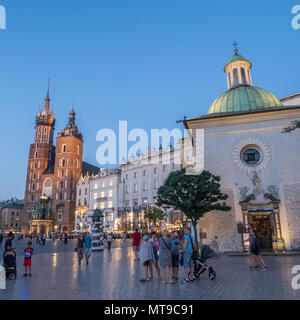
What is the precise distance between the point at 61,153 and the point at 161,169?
4111cm

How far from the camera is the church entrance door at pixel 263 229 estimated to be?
752 inches

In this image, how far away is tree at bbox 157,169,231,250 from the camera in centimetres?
1762

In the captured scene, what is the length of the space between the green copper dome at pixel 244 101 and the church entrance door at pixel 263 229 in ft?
29.3

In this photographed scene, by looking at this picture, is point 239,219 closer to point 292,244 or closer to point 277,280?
point 292,244

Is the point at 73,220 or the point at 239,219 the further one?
the point at 73,220

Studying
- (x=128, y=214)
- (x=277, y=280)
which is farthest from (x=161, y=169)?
(x=277, y=280)

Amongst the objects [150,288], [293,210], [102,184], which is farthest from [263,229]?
Answer: [102,184]

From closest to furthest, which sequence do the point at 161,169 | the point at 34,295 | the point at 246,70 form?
the point at 34,295, the point at 246,70, the point at 161,169

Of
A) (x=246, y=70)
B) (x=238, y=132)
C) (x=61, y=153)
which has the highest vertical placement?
(x=61, y=153)

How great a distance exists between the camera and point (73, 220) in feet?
241

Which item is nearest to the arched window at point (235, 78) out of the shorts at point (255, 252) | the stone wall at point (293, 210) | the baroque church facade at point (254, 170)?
the baroque church facade at point (254, 170)

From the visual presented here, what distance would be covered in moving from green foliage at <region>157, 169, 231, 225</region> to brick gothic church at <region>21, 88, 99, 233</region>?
60934 millimetres

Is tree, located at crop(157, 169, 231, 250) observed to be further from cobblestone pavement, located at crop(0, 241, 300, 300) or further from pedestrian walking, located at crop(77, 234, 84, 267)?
cobblestone pavement, located at crop(0, 241, 300, 300)

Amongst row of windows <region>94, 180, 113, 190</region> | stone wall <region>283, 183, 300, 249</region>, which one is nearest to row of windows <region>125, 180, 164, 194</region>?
row of windows <region>94, 180, 113, 190</region>
